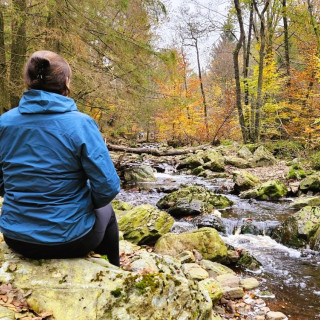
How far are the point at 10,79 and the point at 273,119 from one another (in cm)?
1491

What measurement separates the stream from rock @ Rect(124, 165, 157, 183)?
1707 millimetres

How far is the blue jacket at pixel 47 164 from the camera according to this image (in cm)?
178

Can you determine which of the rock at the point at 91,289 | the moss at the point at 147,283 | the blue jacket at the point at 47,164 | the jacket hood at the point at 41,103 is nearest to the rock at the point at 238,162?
the rock at the point at 91,289

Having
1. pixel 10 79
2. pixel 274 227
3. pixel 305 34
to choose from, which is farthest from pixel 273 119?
pixel 10 79

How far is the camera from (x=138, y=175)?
12117 mm

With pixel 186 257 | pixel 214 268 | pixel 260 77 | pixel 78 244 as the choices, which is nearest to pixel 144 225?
pixel 186 257

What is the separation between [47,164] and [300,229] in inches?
218

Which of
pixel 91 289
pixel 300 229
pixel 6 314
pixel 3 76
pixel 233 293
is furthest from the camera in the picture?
pixel 3 76

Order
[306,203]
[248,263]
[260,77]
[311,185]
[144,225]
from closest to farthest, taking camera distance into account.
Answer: [248,263], [144,225], [306,203], [311,185], [260,77]

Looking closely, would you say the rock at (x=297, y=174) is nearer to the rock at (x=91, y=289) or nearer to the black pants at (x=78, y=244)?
the rock at (x=91, y=289)

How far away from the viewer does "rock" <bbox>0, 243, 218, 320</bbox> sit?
1843 millimetres

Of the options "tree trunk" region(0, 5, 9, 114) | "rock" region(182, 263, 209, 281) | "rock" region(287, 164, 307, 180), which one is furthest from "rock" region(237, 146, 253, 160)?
"rock" region(182, 263, 209, 281)

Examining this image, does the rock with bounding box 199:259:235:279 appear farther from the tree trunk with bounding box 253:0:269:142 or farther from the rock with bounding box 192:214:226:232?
the tree trunk with bounding box 253:0:269:142

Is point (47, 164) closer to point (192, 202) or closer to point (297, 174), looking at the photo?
point (192, 202)
